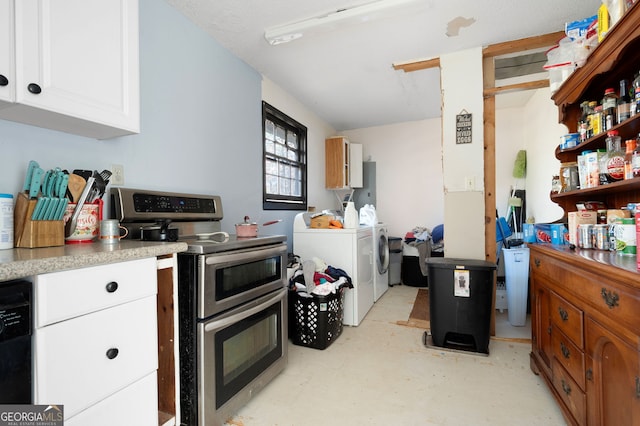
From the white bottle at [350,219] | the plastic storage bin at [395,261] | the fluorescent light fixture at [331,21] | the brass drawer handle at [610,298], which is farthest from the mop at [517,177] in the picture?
the brass drawer handle at [610,298]

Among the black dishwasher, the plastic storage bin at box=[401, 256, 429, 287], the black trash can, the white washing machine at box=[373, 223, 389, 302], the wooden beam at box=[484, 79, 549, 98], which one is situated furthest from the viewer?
the plastic storage bin at box=[401, 256, 429, 287]

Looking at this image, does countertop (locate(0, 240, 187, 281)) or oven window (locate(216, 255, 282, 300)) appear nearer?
countertop (locate(0, 240, 187, 281))

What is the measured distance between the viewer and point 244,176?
2660 mm

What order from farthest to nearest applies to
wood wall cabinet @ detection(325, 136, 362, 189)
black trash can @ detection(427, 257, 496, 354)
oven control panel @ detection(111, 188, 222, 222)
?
wood wall cabinet @ detection(325, 136, 362, 189) < black trash can @ detection(427, 257, 496, 354) < oven control panel @ detection(111, 188, 222, 222)

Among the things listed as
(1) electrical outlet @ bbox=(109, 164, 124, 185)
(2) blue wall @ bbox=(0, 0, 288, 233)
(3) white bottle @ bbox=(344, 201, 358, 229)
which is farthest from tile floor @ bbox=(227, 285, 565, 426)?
(1) electrical outlet @ bbox=(109, 164, 124, 185)

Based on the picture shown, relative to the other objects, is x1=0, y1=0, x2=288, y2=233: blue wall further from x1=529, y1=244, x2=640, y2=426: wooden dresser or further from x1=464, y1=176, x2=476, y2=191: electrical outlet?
x1=529, y1=244, x2=640, y2=426: wooden dresser

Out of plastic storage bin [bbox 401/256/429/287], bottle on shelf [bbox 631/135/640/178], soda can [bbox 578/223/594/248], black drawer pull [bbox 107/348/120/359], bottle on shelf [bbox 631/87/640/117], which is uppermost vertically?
bottle on shelf [bbox 631/87/640/117]

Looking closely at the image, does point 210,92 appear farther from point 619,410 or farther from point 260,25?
point 619,410

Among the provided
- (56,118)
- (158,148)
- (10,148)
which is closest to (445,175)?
(158,148)

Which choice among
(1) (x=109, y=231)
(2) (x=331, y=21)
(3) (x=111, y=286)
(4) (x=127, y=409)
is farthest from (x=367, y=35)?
(4) (x=127, y=409)

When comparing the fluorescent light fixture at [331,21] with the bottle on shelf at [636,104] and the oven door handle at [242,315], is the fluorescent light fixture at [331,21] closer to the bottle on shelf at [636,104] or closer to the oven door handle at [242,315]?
the bottle on shelf at [636,104]

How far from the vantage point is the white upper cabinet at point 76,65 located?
3.54 feet

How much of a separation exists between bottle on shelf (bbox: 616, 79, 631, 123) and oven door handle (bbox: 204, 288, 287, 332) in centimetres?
197

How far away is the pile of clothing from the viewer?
236 cm
